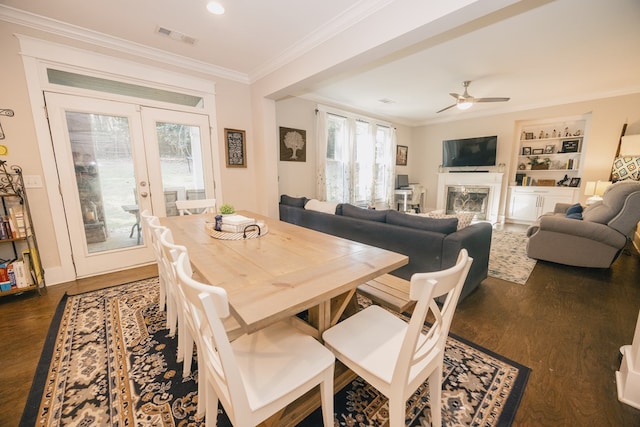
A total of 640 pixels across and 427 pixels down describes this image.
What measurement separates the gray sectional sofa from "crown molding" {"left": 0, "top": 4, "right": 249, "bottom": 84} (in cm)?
252

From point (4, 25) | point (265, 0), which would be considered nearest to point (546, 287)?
point (265, 0)

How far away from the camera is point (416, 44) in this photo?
9.12 feet

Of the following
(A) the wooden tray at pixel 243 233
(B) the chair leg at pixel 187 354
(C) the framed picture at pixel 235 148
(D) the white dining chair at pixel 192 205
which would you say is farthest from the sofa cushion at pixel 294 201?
(B) the chair leg at pixel 187 354

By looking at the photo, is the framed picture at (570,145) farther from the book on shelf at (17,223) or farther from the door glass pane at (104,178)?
the book on shelf at (17,223)

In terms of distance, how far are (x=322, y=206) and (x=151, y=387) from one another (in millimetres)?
2236

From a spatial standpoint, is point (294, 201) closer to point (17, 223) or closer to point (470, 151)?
point (17, 223)

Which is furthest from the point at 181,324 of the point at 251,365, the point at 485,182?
the point at 485,182

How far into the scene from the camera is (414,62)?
3244mm

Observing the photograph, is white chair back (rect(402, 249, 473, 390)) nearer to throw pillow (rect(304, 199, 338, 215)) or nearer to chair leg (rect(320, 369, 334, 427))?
chair leg (rect(320, 369, 334, 427))

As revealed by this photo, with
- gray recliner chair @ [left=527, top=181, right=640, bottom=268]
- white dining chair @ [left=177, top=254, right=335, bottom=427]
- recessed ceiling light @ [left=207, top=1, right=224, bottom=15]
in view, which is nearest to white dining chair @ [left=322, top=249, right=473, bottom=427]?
white dining chair @ [left=177, top=254, right=335, bottom=427]

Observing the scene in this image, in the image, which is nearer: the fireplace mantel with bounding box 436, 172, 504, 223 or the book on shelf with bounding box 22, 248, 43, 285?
the book on shelf with bounding box 22, 248, 43, 285

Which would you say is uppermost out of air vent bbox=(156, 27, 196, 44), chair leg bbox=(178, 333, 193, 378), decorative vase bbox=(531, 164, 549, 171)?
air vent bbox=(156, 27, 196, 44)

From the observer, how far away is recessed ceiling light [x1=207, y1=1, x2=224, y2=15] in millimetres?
2097

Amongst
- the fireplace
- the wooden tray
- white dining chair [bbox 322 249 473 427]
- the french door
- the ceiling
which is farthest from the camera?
the fireplace
